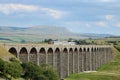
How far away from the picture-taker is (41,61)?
103 metres

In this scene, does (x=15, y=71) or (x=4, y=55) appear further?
(x=4, y=55)

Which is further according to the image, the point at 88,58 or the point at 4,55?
the point at 88,58

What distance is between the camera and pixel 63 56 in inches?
4948

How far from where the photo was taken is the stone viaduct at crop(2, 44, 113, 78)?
93.4 m

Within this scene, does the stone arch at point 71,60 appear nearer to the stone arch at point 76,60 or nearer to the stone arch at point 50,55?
the stone arch at point 76,60

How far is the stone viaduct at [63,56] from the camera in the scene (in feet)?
306

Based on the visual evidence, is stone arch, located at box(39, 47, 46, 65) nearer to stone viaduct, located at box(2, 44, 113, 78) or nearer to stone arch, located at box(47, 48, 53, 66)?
stone viaduct, located at box(2, 44, 113, 78)

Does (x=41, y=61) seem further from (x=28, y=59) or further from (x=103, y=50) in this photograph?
(x=103, y=50)

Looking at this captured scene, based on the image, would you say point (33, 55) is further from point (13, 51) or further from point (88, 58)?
point (88, 58)

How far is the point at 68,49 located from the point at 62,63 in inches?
372

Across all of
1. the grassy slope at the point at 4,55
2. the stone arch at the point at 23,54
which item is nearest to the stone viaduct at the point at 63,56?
the stone arch at the point at 23,54

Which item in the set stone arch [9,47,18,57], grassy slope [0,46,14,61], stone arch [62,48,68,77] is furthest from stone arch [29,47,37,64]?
stone arch [62,48,68,77]

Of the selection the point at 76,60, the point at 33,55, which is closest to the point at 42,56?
the point at 33,55

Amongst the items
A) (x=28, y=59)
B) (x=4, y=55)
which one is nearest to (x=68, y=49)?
(x=28, y=59)
